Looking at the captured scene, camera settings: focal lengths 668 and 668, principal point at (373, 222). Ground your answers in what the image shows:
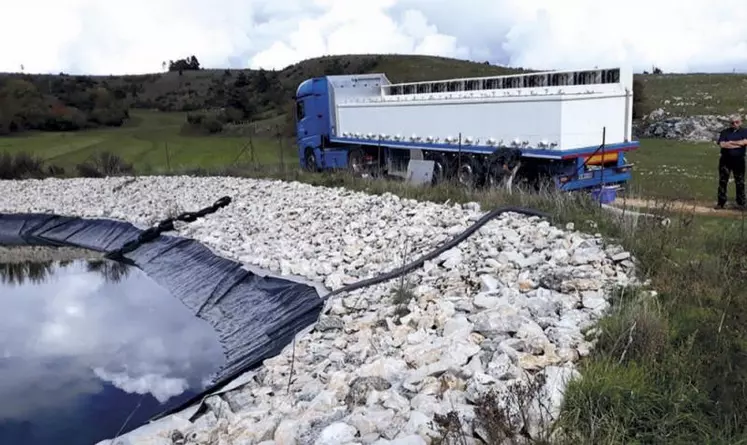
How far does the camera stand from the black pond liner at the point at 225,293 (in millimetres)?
7391

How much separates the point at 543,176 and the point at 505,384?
8674mm

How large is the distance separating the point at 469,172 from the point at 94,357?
26.4 feet

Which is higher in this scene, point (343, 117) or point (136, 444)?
point (343, 117)

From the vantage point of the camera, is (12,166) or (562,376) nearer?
(562,376)

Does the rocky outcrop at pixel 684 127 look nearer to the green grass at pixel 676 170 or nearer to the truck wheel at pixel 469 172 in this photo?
the green grass at pixel 676 170

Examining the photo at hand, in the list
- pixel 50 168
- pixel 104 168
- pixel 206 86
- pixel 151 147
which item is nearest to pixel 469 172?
pixel 104 168

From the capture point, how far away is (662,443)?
337 cm

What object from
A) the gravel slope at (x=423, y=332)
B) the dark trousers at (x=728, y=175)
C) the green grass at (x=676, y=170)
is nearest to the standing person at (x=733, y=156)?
the dark trousers at (x=728, y=175)

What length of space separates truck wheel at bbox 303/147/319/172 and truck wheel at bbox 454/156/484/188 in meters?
7.91

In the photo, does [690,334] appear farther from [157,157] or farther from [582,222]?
[157,157]

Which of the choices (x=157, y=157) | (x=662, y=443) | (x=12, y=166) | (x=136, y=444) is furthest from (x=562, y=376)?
(x=157, y=157)

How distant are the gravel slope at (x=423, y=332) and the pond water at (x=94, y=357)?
1.78 metres

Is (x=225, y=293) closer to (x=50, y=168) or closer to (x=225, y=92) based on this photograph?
(x=50, y=168)

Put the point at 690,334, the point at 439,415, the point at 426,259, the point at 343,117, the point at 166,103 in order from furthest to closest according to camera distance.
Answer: the point at 166,103
the point at 343,117
the point at 426,259
the point at 690,334
the point at 439,415
